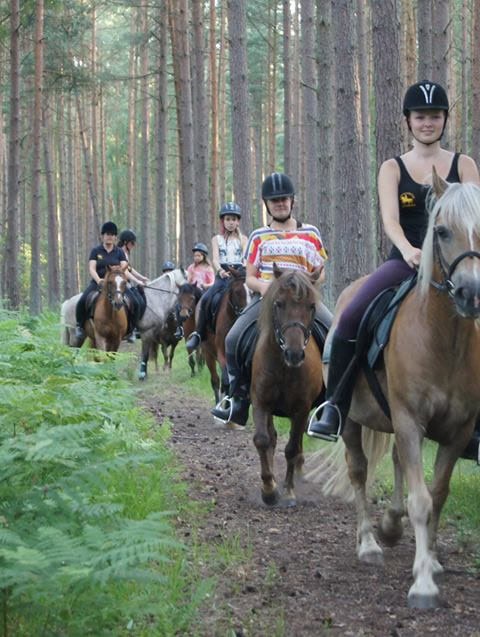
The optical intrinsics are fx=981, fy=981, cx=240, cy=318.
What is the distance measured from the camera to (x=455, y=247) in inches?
201

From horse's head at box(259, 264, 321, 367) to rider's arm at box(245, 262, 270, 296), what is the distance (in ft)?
2.10

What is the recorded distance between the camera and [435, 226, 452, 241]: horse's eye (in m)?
5.17

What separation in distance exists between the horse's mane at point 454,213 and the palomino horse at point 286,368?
269 centimetres

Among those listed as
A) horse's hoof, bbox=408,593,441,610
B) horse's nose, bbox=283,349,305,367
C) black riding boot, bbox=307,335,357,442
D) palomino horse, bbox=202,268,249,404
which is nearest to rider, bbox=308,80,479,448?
black riding boot, bbox=307,335,357,442

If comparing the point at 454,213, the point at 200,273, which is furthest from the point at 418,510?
the point at 200,273

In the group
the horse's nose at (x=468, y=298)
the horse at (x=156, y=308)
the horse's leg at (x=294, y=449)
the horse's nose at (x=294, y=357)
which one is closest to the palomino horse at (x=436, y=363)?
the horse's nose at (x=468, y=298)

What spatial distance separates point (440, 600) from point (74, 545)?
2.25 metres

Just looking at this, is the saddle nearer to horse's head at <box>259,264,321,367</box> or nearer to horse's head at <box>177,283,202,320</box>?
horse's head at <box>259,264,321,367</box>

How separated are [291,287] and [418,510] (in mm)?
3069

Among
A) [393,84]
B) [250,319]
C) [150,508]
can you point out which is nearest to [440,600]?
[150,508]

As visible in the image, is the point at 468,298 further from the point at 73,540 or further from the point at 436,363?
the point at 73,540

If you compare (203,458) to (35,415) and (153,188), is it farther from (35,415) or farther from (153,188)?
(153,188)

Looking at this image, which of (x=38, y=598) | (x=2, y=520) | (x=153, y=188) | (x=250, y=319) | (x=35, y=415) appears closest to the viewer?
(x=38, y=598)

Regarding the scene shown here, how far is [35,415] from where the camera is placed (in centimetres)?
525
